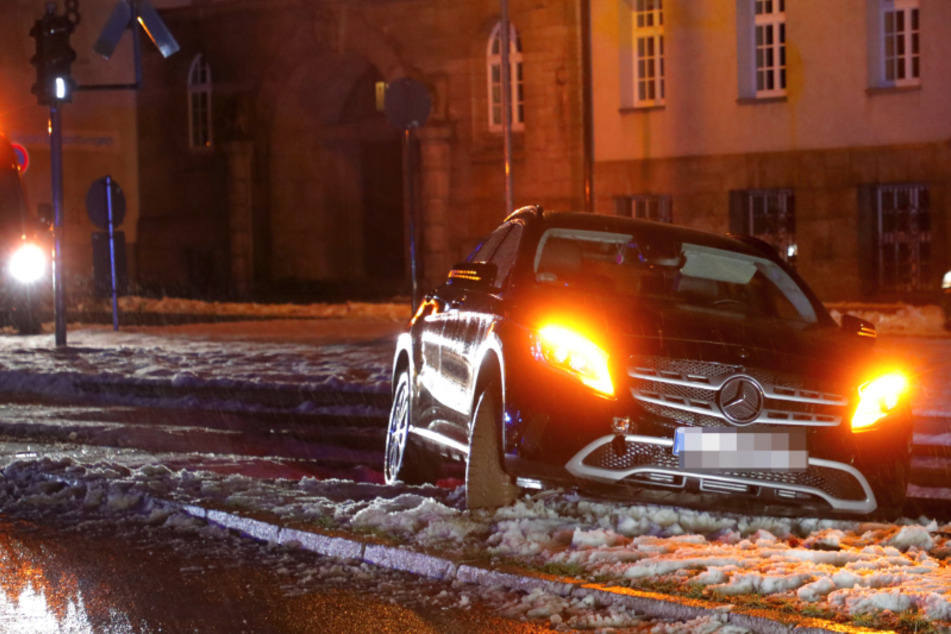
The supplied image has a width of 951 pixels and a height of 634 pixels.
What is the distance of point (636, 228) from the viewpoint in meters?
8.20

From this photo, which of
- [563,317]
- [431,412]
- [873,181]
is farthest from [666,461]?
[873,181]

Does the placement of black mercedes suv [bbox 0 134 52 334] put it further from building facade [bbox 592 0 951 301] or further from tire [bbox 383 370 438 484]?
tire [bbox 383 370 438 484]

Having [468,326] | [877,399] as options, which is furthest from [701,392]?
[468,326]

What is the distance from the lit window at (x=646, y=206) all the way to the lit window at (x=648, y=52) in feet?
5.70

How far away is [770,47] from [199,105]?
13783mm

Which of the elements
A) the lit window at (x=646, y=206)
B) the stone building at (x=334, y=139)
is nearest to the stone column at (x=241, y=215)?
the stone building at (x=334, y=139)

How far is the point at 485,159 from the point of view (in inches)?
1181

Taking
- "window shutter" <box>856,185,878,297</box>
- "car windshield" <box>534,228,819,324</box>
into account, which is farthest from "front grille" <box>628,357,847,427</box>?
"window shutter" <box>856,185,878,297</box>

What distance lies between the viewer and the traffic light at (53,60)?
17.7 m

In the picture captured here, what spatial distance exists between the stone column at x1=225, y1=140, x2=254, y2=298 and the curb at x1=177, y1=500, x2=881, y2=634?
1042 inches

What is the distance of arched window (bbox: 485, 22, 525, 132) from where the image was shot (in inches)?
1182

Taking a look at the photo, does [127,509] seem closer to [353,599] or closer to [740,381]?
[353,599]

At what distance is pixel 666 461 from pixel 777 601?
4.04 feet

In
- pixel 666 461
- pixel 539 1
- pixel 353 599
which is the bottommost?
pixel 353 599
